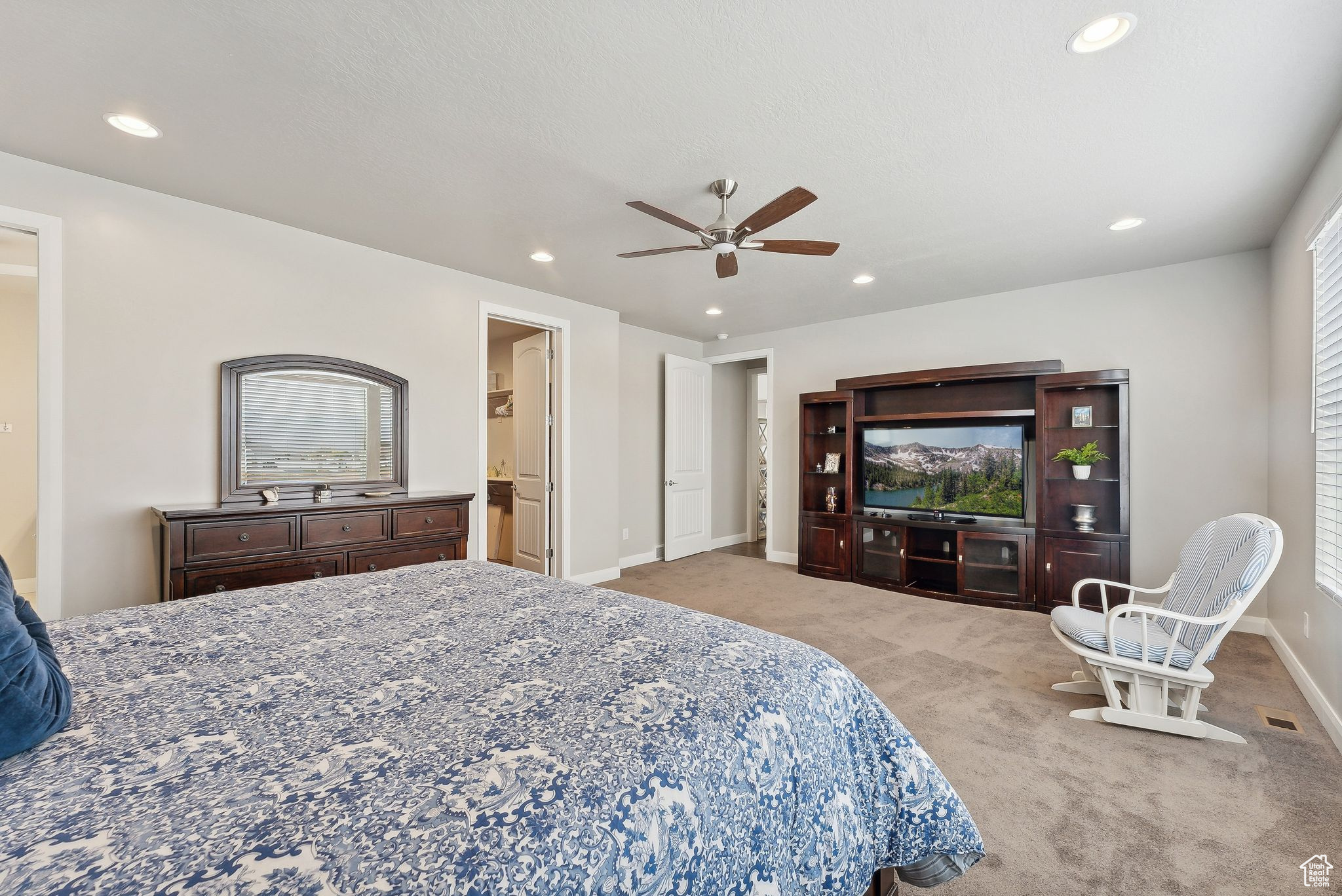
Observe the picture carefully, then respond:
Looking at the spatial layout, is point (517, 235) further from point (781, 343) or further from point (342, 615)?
point (781, 343)

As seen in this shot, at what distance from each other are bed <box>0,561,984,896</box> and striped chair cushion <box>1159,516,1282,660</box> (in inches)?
74.9

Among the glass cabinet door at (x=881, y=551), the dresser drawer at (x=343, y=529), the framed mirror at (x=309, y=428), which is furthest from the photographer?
Result: the glass cabinet door at (x=881, y=551)

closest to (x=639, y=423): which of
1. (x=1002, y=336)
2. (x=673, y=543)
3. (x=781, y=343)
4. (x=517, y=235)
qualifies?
(x=673, y=543)

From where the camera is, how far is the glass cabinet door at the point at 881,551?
16.5 ft

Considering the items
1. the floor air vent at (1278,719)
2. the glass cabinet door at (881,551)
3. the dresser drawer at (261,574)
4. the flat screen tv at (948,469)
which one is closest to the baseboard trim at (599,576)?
the dresser drawer at (261,574)

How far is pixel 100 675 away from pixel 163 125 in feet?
7.71

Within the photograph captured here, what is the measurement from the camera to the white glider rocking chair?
2.30 meters

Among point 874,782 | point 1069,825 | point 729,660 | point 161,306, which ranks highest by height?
point 161,306

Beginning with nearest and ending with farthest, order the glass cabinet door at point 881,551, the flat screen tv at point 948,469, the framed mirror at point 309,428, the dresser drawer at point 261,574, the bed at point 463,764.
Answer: the bed at point 463,764
the dresser drawer at point 261,574
the framed mirror at point 309,428
the flat screen tv at point 948,469
the glass cabinet door at point 881,551

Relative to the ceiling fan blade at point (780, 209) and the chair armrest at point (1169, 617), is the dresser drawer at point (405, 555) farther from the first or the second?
the chair armrest at point (1169, 617)

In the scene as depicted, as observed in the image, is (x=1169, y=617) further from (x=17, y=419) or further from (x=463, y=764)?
(x=17, y=419)

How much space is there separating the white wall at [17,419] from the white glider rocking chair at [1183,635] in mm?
7078

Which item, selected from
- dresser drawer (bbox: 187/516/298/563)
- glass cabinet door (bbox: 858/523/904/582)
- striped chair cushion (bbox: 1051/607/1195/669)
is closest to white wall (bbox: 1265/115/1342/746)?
striped chair cushion (bbox: 1051/607/1195/669)

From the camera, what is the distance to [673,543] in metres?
6.41
